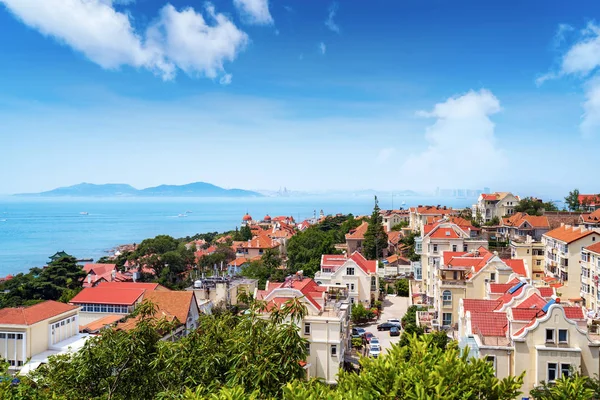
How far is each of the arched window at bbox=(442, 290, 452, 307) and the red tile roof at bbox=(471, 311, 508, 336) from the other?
28.5 ft

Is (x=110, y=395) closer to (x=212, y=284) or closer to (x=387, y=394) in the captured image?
(x=387, y=394)

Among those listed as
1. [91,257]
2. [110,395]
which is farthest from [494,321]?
[91,257]

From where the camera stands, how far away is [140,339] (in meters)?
10.8

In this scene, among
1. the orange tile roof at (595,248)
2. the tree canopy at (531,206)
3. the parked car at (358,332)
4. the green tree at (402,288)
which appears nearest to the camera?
the orange tile roof at (595,248)

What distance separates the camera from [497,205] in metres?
65.8

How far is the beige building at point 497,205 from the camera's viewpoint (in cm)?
6450

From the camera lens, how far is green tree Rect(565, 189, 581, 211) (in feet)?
205

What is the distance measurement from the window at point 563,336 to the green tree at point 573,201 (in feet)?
184

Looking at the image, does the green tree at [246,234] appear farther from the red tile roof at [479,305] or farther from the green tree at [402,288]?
the red tile roof at [479,305]

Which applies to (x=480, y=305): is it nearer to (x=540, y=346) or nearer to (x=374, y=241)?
(x=540, y=346)

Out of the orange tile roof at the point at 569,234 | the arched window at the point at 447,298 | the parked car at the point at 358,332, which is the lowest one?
the parked car at the point at 358,332

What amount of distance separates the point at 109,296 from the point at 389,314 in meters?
18.9

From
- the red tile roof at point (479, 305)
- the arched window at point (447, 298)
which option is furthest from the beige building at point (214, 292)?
the red tile roof at point (479, 305)

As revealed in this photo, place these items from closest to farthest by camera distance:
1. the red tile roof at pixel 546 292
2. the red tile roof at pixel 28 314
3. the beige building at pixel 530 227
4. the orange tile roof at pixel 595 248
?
the red tile roof at pixel 546 292 < the red tile roof at pixel 28 314 < the orange tile roof at pixel 595 248 < the beige building at pixel 530 227
